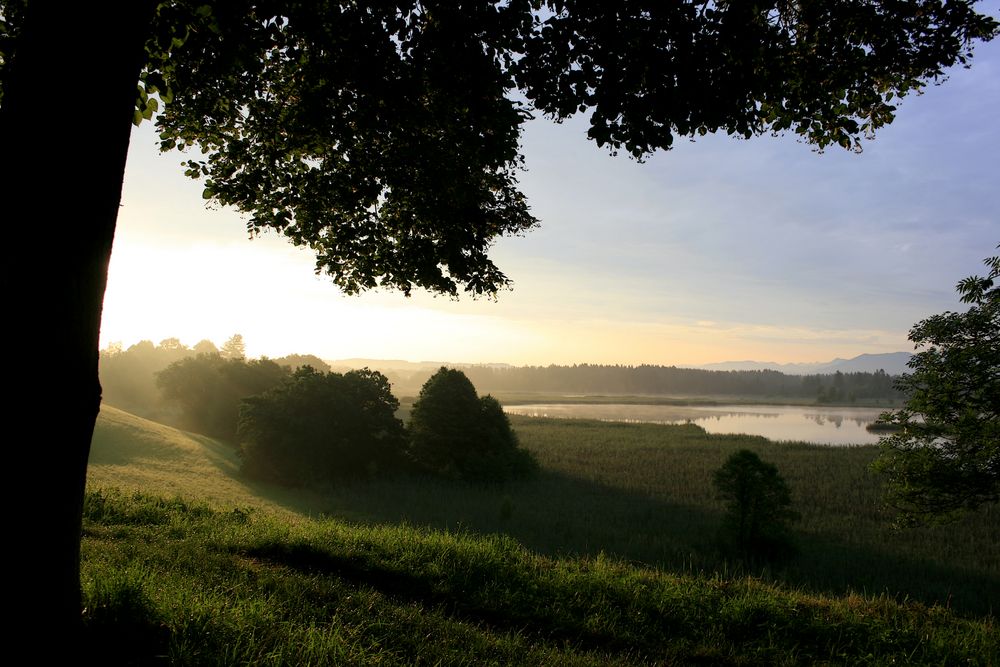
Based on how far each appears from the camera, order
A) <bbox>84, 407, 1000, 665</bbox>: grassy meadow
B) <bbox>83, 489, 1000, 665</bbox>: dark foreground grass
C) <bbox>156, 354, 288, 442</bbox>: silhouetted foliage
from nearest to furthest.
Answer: <bbox>83, 489, 1000, 665</bbox>: dark foreground grass, <bbox>84, 407, 1000, 665</bbox>: grassy meadow, <bbox>156, 354, 288, 442</bbox>: silhouetted foliage

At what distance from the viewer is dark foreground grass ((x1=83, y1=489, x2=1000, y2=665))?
5.09m

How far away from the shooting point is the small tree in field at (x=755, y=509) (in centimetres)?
1812

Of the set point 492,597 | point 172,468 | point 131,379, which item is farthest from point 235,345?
point 492,597

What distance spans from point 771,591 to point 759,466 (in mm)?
10520

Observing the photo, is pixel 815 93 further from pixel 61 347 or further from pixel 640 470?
pixel 640 470

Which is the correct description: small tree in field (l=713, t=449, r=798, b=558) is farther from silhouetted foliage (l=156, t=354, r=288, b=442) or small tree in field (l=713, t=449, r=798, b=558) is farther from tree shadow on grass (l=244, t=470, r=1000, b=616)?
silhouetted foliage (l=156, t=354, r=288, b=442)

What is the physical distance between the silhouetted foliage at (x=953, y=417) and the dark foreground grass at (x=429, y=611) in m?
6.27

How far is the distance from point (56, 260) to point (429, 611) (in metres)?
5.54

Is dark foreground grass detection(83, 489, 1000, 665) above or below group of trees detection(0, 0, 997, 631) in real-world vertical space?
below

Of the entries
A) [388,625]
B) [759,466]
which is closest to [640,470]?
[759,466]

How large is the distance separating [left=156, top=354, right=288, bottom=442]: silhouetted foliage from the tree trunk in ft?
149

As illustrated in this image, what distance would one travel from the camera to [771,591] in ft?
30.8

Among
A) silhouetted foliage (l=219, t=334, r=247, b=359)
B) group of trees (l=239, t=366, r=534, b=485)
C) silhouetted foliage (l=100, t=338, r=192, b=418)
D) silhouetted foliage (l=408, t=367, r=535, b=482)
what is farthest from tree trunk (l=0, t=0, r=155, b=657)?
silhouetted foliage (l=219, t=334, r=247, b=359)

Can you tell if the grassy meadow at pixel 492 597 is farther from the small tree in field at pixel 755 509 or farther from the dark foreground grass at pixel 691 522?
the small tree in field at pixel 755 509
